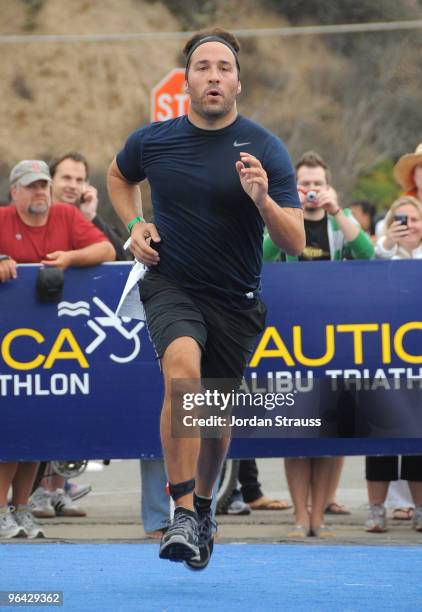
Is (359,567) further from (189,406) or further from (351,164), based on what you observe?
(351,164)

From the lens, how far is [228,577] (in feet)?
21.9

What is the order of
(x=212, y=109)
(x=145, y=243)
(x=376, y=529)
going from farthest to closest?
(x=376, y=529) < (x=145, y=243) < (x=212, y=109)

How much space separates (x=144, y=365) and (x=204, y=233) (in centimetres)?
259

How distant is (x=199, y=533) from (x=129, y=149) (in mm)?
1729

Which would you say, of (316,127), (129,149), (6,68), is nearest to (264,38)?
(316,127)

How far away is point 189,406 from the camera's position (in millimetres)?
5797

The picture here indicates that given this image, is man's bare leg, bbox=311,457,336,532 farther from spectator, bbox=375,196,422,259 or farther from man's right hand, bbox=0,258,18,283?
man's right hand, bbox=0,258,18,283

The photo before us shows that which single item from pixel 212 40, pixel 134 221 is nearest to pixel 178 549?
pixel 134 221

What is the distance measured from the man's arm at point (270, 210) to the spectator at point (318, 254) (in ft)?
8.64

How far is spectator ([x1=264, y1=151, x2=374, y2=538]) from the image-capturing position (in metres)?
8.56

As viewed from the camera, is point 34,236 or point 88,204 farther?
point 88,204

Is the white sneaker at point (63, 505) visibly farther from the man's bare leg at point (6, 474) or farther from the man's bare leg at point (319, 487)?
the man's bare leg at point (319, 487)

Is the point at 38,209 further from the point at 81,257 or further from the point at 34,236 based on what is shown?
the point at 81,257

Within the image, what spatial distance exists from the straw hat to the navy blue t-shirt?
3.42 metres
